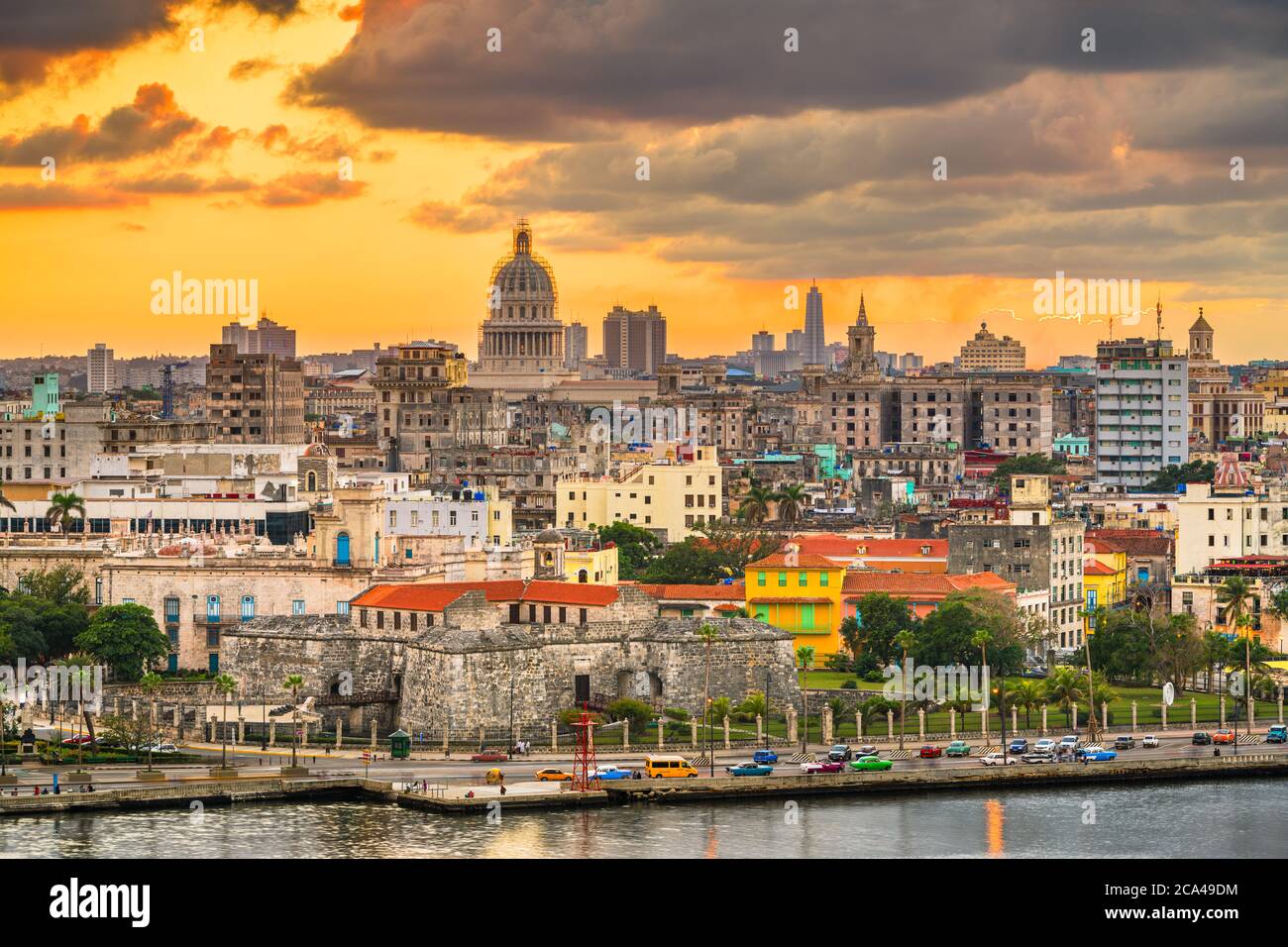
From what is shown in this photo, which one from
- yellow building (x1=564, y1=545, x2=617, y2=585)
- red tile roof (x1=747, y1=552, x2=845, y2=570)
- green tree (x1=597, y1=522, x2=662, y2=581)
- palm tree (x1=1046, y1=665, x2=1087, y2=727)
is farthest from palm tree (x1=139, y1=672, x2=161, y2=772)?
green tree (x1=597, y1=522, x2=662, y2=581)

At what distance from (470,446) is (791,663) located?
96813mm

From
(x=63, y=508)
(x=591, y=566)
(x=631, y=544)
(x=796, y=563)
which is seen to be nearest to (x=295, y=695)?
(x=591, y=566)

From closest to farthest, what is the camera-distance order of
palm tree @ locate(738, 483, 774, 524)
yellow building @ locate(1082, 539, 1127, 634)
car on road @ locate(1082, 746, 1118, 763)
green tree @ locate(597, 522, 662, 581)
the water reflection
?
1. the water reflection
2. car on road @ locate(1082, 746, 1118, 763)
3. yellow building @ locate(1082, 539, 1127, 634)
4. green tree @ locate(597, 522, 662, 581)
5. palm tree @ locate(738, 483, 774, 524)

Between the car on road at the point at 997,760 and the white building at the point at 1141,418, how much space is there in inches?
4551

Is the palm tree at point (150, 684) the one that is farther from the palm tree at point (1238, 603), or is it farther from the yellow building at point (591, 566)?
the palm tree at point (1238, 603)

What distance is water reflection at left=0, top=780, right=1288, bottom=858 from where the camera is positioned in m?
69.8

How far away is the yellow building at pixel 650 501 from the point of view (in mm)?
135000

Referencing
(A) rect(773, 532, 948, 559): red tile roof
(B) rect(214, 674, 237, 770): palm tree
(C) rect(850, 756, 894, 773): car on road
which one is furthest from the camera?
(A) rect(773, 532, 948, 559): red tile roof

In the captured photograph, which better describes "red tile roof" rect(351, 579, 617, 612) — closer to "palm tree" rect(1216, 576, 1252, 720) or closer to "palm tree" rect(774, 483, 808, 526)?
"palm tree" rect(1216, 576, 1252, 720)

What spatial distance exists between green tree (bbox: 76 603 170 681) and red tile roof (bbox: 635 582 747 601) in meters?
17.3

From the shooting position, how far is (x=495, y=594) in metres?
85.9

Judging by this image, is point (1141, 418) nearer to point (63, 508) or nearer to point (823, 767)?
point (63, 508)

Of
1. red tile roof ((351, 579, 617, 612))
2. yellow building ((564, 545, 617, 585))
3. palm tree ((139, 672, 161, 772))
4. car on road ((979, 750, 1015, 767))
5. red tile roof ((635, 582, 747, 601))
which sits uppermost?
yellow building ((564, 545, 617, 585))
